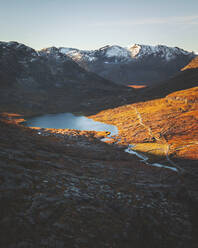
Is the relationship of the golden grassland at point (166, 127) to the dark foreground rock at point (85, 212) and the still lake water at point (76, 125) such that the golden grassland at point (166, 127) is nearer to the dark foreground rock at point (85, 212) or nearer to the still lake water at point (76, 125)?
the still lake water at point (76, 125)

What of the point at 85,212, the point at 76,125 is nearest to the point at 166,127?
the point at 76,125

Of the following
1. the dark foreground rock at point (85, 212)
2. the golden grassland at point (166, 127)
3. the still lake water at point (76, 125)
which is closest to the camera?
the dark foreground rock at point (85, 212)

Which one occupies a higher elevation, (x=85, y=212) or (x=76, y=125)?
(x=85, y=212)

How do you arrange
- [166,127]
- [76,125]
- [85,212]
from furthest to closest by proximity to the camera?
[76,125], [166,127], [85,212]

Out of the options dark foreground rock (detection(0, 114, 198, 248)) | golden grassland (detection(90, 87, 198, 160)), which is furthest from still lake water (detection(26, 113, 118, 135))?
dark foreground rock (detection(0, 114, 198, 248))

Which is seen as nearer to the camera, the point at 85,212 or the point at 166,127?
the point at 85,212

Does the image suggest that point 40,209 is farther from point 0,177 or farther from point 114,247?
point 114,247

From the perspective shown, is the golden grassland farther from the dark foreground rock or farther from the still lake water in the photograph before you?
the dark foreground rock

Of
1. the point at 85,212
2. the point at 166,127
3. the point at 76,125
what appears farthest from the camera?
the point at 76,125

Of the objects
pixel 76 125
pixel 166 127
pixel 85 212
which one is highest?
pixel 85 212

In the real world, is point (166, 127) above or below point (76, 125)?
above

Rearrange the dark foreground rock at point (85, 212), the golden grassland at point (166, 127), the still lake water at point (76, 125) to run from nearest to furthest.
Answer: the dark foreground rock at point (85, 212), the golden grassland at point (166, 127), the still lake water at point (76, 125)

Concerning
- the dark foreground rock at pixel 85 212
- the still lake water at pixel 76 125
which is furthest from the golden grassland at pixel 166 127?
the dark foreground rock at pixel 85 212

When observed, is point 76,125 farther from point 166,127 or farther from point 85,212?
point 85,212
